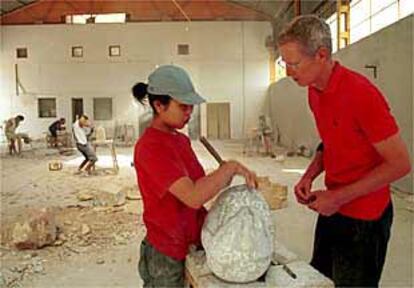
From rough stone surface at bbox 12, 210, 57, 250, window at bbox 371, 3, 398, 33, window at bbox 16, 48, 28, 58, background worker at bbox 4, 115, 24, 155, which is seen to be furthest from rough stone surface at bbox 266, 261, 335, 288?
window at bbox 16, 48, 28, 58

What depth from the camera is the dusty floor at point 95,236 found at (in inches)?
132

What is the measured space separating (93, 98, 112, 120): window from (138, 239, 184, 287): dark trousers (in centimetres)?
1562

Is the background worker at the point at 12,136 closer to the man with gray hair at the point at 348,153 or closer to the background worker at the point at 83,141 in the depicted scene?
the background worker at the point at 83,141

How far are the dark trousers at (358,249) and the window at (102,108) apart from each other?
15764 millimetres

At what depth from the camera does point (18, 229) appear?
408 centimetres

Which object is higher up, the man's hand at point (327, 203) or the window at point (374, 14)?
the window at point (374, 14)

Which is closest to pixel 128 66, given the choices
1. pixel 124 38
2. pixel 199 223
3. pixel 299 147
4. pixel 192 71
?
pixel 124 38

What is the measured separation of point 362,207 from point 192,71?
1559cm

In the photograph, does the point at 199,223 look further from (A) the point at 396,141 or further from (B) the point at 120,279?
(B) the point at 120,279

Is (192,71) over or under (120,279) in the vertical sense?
over

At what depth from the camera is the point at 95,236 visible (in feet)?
14.5

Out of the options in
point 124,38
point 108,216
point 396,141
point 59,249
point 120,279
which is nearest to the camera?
point 396,141

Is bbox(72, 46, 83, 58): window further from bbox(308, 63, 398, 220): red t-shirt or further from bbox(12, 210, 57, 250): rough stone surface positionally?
bbox(308, 63, 398, 220): red t-shirt

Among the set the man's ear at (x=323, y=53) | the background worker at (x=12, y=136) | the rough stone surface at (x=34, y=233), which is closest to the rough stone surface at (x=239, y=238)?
the man's ear at (x=323, y=53)
